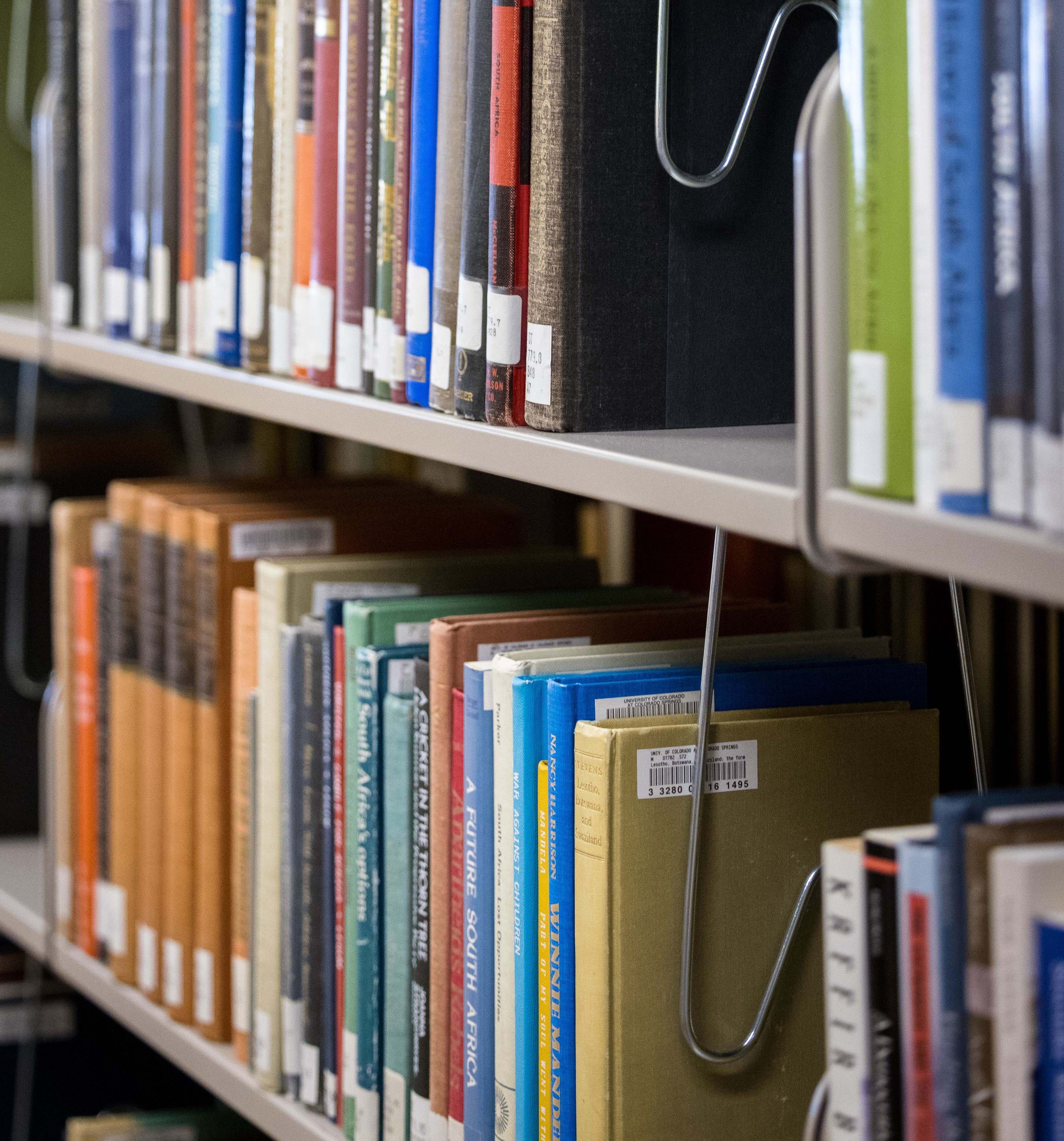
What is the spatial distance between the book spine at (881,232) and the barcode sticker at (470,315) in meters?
0.30

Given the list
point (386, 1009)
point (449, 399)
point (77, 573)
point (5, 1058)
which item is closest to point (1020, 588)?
point (449, 399)

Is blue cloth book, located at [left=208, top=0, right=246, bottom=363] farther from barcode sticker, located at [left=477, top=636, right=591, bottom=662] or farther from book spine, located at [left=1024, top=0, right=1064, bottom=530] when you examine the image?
book spine, located at [left=1024, top=0, right=1064, bottom=530]

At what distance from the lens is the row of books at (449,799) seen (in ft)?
2.72

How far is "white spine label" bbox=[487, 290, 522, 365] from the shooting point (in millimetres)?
880

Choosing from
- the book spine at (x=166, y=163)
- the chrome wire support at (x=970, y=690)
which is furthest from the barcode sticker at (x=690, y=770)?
the book spine at (x=166, y=163)

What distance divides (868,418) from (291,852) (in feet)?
2.07

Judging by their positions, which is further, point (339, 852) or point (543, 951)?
point (339, 852)

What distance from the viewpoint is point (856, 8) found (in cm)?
63

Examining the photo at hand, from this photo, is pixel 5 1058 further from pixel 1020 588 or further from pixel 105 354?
pixel 1020 588

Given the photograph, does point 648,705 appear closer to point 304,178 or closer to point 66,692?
point 304,178

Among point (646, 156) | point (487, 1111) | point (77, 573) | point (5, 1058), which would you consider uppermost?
point (646, 156)

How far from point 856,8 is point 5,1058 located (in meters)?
1.51

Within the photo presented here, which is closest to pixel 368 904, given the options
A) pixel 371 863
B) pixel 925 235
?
pixel 371 863

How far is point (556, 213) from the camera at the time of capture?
84 centimetres
